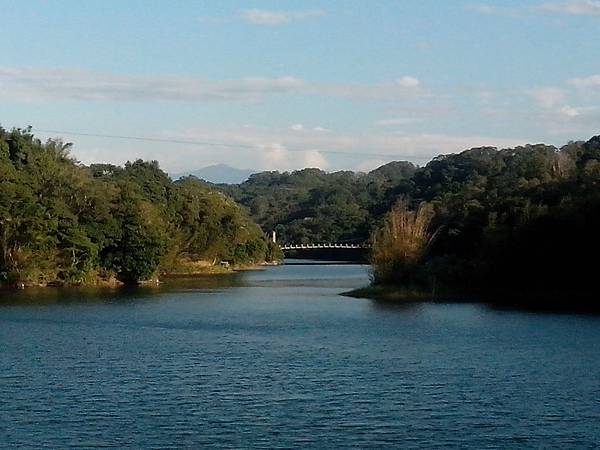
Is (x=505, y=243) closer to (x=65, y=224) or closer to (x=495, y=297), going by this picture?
(x=495, y=297)

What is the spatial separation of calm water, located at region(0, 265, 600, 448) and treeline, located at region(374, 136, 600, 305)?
33.2 ft

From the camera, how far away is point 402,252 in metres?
58.4

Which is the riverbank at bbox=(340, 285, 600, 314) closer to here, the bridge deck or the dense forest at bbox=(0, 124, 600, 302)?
the dense forest at bbox=(0, 124, 600, 302)

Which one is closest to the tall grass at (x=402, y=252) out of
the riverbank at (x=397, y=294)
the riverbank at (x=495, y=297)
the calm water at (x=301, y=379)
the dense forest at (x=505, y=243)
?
the dense forest at (x=505, y=243)

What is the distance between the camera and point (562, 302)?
5419cm

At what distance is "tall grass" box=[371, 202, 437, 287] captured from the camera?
58.6 m

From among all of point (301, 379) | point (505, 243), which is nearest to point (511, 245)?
point (505, 243)

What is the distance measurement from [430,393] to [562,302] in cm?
3084

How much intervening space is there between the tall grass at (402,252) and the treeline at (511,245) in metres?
0.06

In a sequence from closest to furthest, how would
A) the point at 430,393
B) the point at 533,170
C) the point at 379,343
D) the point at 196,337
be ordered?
the point at 430,393 → the point at 379,343 → the point at 196,337 → the point at 533,170

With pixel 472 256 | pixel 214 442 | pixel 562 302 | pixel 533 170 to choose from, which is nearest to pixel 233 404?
pixel 214 442

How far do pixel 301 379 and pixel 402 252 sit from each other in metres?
31.7

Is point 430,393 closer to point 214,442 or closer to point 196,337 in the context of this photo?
point 214,442

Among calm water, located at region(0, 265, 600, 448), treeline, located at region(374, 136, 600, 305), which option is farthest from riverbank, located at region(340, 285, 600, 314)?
calm water, located at region(0, 265, 600, 448)
